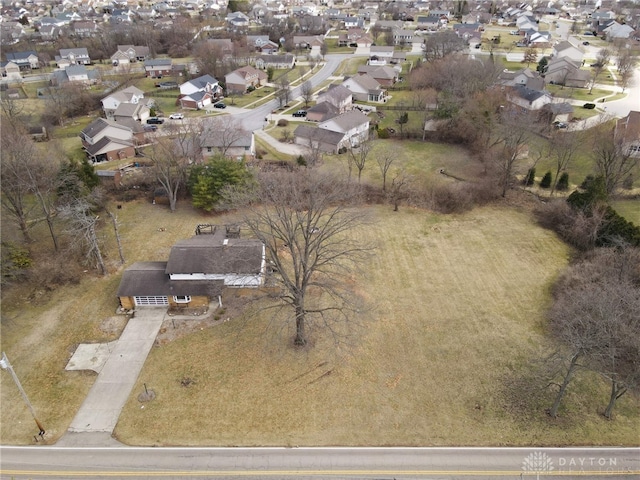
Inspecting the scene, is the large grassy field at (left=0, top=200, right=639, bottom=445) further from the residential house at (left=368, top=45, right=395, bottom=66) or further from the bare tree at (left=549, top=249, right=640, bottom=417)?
the residential house at (left=368, top=45, right=395, bottom=66)

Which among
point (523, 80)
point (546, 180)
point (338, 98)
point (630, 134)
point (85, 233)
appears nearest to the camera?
point (85, 233)

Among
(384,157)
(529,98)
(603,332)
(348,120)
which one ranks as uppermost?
(603,332)

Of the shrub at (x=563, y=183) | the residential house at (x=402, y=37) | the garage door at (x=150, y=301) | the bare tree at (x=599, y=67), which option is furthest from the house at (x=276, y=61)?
the garage door at (x=150, y=301)

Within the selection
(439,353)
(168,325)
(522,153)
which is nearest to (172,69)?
(522,153)

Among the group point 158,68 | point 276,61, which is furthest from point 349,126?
point 158,68

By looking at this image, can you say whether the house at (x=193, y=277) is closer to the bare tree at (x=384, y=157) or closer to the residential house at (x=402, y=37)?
the bare tree at (x=384, y=157)

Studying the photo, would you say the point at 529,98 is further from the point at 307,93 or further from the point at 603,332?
the point at 603,332

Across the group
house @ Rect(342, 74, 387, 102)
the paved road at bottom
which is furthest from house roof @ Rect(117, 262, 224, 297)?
house @ Rect(342, 74, 387, 102)
